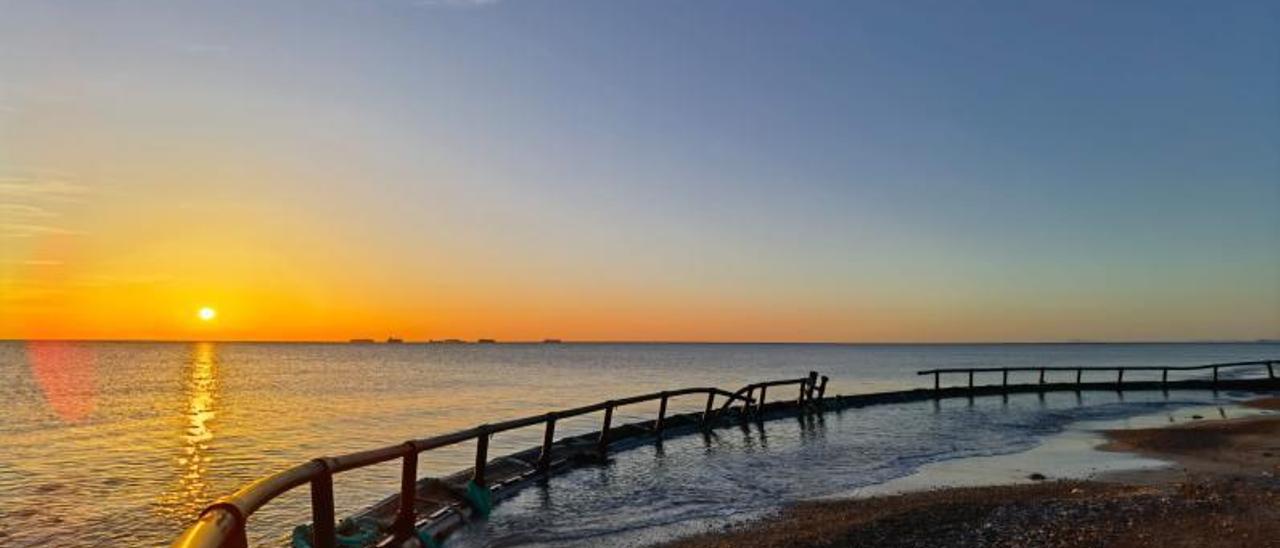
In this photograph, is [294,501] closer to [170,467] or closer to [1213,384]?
[170,467]

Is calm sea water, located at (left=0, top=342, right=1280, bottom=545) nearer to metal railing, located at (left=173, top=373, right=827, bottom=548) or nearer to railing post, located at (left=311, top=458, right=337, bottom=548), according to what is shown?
metal railing, located at (left=173, top=373, right=827, bottom=548)

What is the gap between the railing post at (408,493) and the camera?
32.8 ft

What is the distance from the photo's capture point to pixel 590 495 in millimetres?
17531

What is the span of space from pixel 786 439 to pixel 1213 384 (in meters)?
39.3

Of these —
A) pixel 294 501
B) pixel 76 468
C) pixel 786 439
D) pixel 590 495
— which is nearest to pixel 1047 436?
pixel 786 439

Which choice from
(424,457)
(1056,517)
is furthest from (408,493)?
(424,457)

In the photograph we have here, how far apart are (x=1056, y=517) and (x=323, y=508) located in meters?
11.6

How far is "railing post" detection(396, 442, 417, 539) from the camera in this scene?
9.98 metres

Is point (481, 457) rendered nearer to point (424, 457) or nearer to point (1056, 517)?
point (1056, 517)

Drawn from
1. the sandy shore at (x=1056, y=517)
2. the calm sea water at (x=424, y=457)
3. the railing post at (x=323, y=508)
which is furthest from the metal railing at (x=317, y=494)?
the sandy shore at (x=1056, y=517)

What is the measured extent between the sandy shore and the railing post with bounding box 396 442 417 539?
4.26 meters

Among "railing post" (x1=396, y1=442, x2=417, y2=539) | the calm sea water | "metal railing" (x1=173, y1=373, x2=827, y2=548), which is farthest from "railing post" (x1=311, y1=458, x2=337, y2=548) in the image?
the calm sea water

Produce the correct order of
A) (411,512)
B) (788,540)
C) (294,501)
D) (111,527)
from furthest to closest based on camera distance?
(294,501) < (111,527) < (788,540) < (411,512)

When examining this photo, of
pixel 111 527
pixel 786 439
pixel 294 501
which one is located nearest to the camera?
pixel 111 527
